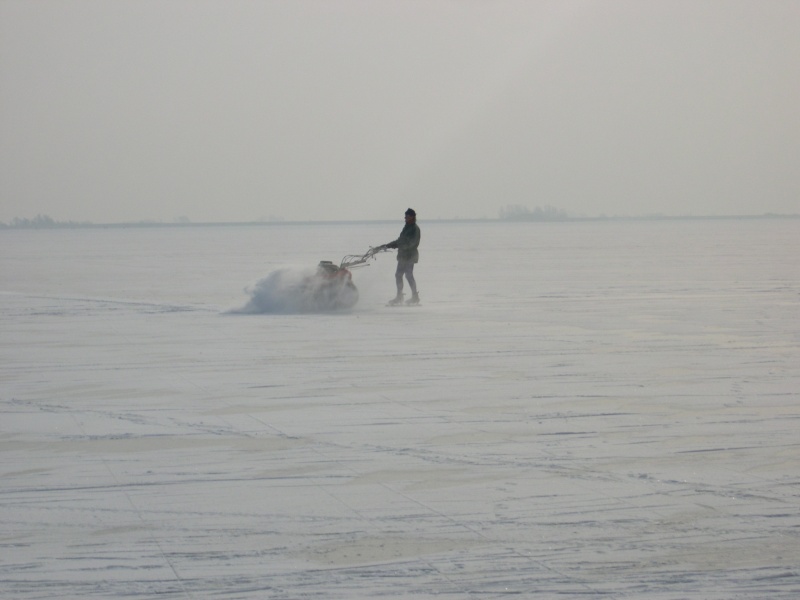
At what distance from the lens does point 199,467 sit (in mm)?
6398

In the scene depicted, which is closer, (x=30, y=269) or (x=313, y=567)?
(x=313, y=567)

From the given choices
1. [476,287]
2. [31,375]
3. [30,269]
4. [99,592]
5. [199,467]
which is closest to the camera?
[99,592]

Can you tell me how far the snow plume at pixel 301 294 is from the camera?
17188mm

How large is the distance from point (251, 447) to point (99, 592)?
2.66 metres

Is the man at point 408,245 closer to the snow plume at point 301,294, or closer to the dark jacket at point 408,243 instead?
the dark jacket at point 408,243

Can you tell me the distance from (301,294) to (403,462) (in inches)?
428

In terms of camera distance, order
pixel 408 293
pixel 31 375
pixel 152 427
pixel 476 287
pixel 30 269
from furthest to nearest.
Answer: pixel 30 269 < pixel 476 287 < pixel 408 293 < pixel 31 375 < pixel 152 427

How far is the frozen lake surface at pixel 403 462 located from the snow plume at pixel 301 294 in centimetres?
282

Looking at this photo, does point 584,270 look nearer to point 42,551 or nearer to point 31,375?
point 31,375

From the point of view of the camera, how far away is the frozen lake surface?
15.0 ft

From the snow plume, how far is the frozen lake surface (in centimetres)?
282

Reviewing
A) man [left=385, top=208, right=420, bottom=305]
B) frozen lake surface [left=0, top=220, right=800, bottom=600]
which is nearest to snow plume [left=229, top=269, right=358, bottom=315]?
man [left=385, top=208, right=420, bottom=305]

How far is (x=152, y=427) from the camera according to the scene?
301 inches

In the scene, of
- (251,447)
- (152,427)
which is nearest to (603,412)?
(251,447)
